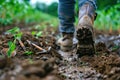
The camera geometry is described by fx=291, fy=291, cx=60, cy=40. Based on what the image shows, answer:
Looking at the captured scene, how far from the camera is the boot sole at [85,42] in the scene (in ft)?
8.14

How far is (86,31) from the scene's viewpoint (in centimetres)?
248

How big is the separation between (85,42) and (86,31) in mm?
117

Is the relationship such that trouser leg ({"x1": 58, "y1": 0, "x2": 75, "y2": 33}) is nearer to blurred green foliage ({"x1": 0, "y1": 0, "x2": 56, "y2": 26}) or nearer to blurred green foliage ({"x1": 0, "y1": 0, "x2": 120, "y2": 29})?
blurred green foliage ({"x1": 0, "y1": 0, "x2": 56, "y2": 26})

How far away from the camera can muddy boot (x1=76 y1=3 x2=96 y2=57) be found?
97.9 inches

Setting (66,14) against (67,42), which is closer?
(66,14)

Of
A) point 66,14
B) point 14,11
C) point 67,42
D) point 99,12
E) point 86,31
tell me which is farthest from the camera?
point 99,12

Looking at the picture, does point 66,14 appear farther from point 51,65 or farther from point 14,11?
point 14,11

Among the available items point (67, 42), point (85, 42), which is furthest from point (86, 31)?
point (67, 42)

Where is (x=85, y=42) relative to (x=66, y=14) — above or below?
below

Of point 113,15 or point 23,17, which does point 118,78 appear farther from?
point 23,17

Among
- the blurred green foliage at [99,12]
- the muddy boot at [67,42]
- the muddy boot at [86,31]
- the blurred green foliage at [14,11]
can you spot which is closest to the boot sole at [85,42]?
the muddy boot at [86,31]

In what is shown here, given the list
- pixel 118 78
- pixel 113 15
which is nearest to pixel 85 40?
pixel 118 78

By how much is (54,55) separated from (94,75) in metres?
0.59

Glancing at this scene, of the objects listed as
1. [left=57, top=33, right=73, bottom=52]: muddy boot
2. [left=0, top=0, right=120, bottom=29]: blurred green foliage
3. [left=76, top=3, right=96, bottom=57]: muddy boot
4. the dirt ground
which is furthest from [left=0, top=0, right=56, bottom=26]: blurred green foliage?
[left=76, top=3, right=96, bottom=57]: muddy boot
